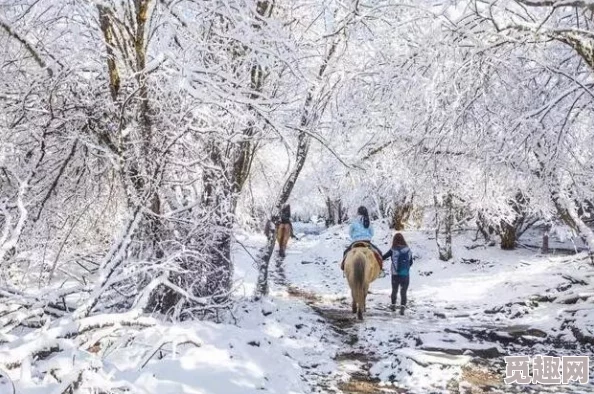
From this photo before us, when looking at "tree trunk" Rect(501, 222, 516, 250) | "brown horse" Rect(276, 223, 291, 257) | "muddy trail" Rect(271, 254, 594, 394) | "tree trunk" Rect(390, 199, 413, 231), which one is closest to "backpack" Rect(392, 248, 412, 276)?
"muddy trail" Rect(271, 254, 594, 394)

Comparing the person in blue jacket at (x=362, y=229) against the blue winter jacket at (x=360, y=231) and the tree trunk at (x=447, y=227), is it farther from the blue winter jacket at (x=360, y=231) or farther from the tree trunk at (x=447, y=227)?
the tree trunk at (x=447, y=227)

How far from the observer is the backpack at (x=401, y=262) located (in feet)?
40.7

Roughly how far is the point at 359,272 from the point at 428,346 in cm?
276

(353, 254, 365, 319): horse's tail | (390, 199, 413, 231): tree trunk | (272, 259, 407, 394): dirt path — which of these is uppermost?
(390, 199, 413, 231): tree trunk

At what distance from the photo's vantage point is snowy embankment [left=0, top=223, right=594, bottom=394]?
3.50m

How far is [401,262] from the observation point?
40.9 feet

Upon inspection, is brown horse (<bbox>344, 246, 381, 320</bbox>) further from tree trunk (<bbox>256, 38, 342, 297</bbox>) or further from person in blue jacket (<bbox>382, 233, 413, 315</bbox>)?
tree trunk (<bbox>256, 38, 342, 297</bbox>)

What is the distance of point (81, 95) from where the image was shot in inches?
222

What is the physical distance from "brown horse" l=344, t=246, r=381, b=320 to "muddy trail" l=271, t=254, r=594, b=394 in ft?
1.15

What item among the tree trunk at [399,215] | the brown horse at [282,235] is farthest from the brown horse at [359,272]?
the tree trunk at [399,215]

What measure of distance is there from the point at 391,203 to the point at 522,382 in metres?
17.6

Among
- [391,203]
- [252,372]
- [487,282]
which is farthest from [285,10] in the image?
[391,203]

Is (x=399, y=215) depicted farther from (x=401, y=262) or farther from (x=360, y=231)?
(x=360, y=231)

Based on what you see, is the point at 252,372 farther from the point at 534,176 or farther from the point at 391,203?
the point at 391,203
